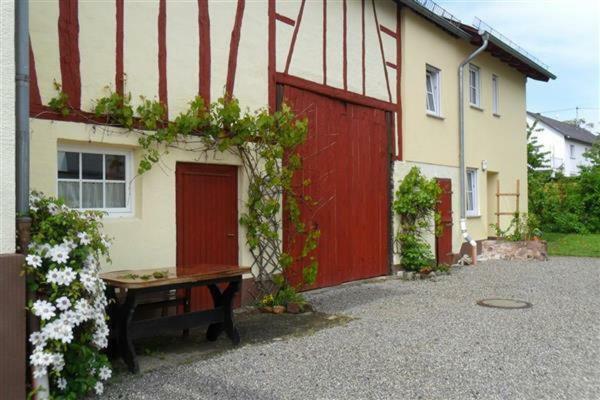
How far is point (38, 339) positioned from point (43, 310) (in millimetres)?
214

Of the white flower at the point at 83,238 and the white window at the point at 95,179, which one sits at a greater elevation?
the white window at the point at 95,179

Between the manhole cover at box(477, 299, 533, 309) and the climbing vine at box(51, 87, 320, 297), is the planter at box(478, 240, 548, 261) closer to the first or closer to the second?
the manhole cover at box(477, 299, 533, 309)

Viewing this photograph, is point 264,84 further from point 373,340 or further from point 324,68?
point 373,340

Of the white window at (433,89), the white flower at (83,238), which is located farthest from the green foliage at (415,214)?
the white flower at (83,238)

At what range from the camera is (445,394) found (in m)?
4.48

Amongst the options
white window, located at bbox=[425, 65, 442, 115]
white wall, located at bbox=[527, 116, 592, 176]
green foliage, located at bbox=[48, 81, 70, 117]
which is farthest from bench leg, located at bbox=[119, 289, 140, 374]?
white wall, located at bbox=[527, 116, 592, 176]

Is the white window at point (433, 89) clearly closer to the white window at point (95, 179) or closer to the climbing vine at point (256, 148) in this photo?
the climbing vine at point (256, 148)

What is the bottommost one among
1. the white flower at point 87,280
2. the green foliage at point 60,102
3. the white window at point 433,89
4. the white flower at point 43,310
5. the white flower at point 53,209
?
the white flower at point 43,310

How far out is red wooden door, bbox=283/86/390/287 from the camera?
9.08 metres

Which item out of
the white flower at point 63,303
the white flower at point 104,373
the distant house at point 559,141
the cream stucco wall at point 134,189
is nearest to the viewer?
the white flower at point 63,303

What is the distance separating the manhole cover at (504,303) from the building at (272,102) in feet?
7.96

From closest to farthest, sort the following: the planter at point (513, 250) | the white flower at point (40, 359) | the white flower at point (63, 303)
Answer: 1. the white flower at point (40, 359)
2. the white flower at point (63, 303)
3. the planter at point (513, 250)

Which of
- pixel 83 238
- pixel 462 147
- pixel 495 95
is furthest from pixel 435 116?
pixel 83 238

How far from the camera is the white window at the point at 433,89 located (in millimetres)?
12781
